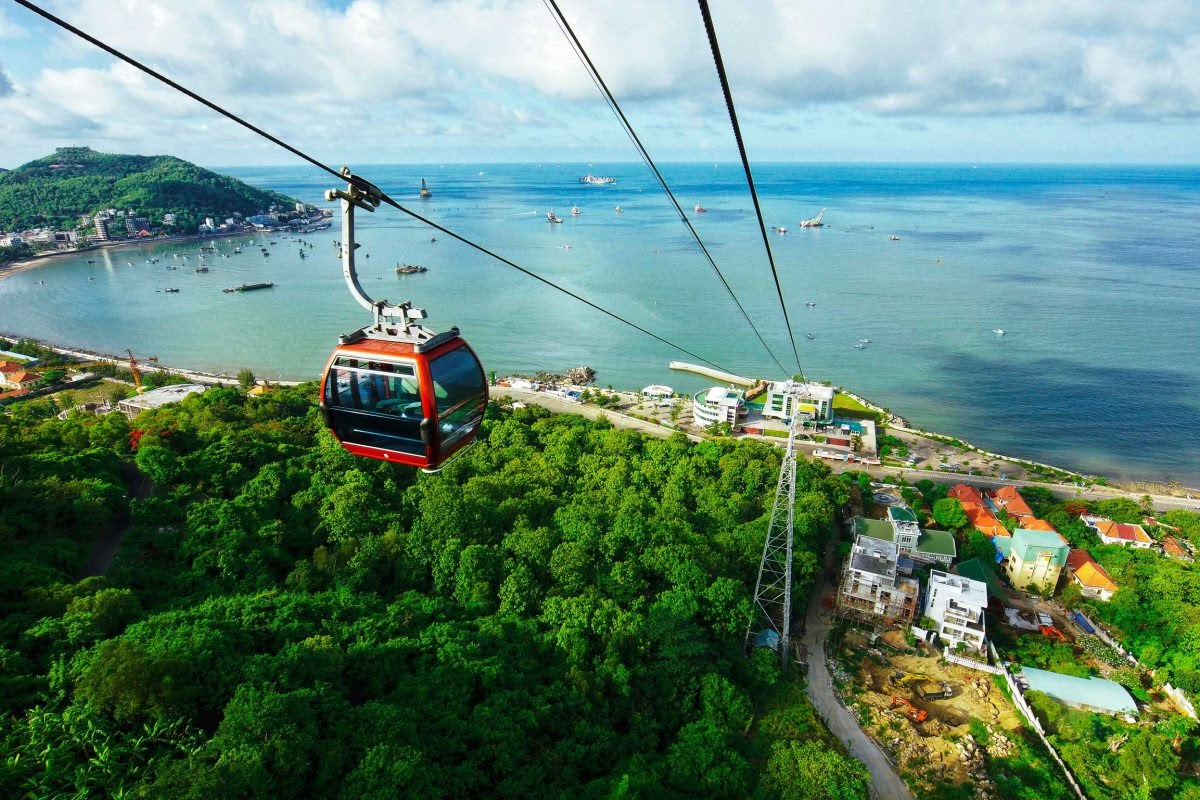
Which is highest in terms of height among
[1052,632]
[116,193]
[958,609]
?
[116,193]


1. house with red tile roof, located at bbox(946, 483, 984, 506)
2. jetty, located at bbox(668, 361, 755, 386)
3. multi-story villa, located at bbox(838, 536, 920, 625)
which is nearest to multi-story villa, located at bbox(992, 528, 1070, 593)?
house with red tile roof, located at bbox(946, 483, 984, 506)

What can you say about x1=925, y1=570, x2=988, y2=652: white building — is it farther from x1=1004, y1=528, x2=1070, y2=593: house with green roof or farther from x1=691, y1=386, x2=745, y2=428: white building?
Answer: x1=691, y1=386, x2=745, y2=428: white building

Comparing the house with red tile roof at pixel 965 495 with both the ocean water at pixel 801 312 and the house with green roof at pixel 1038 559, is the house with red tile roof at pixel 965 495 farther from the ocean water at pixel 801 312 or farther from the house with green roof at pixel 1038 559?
the ocean water at pixel 801 312

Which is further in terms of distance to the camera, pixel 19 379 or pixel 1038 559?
pixel 19 379

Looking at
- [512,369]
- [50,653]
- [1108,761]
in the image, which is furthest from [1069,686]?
[512,369]

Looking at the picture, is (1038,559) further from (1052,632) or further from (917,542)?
(917,542)

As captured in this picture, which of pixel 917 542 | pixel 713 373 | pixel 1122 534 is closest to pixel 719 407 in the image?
pixel 713 373

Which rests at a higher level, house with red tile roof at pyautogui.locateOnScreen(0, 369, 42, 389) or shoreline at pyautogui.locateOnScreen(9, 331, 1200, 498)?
house with red tile roof at pyautogui.locateOnScreen(0, 369, 42, 389)
